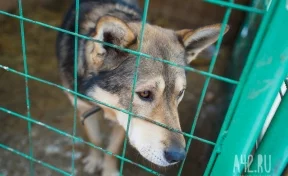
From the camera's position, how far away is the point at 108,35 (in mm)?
1412

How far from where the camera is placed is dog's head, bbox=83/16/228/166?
141 cm

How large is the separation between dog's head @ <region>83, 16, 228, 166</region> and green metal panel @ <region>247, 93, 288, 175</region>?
365 mm

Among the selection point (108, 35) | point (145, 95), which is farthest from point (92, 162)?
point (108, 35)

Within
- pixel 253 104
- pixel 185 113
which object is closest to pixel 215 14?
pixel 185 113

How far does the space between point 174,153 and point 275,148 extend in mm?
458

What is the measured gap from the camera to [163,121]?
4.76 ft

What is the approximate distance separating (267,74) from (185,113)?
1.94 meters

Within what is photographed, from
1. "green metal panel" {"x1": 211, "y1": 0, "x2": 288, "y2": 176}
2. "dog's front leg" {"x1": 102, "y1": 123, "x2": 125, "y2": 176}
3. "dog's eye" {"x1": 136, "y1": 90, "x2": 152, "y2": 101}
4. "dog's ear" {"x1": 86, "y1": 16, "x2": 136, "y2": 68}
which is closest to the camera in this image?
"green metal panel" {"x1": 211, "y1": 0, "x2": 288, "y2": 176}

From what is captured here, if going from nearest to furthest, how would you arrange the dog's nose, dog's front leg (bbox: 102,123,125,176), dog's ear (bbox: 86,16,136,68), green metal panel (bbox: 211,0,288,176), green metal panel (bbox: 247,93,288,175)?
green metal panel (bbox: 211,0,288,176) → green metal panel (bbox: 247,93,288,175) → dog's ear (bbox: 86,16,136,68) → the dog's nose → dog's front leg (bbox: 102,123,125,176)

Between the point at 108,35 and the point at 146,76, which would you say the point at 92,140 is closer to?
the point at 146,76

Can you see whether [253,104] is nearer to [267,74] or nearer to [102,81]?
[267,74]

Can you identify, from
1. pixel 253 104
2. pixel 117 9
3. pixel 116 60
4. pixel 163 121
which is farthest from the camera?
pixel 117 9

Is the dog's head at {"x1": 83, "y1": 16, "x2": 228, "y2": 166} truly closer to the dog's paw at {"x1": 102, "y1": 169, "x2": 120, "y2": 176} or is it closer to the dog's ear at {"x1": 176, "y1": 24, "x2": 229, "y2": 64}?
the dog's ear at {"x1": 176, "y1": 24, "x2": 229, "y2": 64}

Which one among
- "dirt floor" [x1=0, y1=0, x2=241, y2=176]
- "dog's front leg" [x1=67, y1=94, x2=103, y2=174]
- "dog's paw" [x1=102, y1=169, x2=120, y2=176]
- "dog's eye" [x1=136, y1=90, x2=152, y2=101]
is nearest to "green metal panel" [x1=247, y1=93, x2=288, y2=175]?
"dog's eye" [x1=136, y1=90, x2=152, y2=101]
